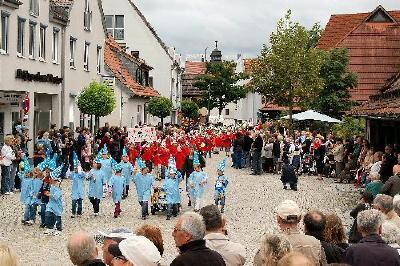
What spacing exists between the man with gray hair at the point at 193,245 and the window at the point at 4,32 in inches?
888

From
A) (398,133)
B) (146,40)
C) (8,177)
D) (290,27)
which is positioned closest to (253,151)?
(398,133)

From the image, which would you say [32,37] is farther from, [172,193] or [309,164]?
[172,193]

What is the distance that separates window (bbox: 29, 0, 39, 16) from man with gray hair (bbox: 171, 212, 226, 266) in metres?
25.6

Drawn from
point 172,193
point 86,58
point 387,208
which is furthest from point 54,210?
point 86,58

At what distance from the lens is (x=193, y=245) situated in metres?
6.62

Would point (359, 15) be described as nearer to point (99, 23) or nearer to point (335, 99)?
point (335, 99)

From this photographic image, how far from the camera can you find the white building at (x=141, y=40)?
5919 centimetres

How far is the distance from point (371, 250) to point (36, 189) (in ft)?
33.7

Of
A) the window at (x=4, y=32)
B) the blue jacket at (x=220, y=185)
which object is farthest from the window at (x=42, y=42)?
the blue jacket at (x=220, y=185)

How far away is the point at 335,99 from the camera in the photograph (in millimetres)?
46000

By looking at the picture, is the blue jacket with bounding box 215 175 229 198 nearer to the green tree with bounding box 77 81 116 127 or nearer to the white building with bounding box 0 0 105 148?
the white building with bounding box 0 0 105 148

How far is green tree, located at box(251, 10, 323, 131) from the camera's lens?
144ft

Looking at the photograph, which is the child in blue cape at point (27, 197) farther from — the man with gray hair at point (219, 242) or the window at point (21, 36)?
the window at point (21, 36)

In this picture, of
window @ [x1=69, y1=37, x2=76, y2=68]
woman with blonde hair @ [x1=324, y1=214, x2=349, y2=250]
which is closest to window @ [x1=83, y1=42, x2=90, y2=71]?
window @ [x1=69, y1=37, x2=76, y2=68]
